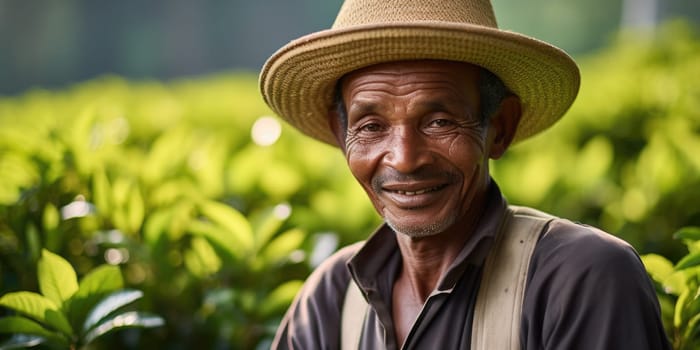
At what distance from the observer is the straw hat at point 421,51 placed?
2275 millimetres

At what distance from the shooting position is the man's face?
236 cm

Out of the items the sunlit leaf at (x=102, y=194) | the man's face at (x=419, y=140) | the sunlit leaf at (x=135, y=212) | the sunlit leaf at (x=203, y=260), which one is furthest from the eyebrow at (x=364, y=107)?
the sunlit leaf at (x=102, y=194)

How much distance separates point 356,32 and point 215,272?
134cm

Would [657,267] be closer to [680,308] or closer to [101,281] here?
[680,308]

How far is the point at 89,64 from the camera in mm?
15227

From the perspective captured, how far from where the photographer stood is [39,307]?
273 centimetres

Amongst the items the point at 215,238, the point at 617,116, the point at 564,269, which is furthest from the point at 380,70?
the point at 617,116

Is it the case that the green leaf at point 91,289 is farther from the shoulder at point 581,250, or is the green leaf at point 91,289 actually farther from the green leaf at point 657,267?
the green leaf at point 657,267

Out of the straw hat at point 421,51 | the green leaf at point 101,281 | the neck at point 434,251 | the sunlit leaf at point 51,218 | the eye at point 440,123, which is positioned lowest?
the neck at point 434,251

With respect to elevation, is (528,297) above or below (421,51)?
below

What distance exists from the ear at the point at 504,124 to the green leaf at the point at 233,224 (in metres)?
1.05

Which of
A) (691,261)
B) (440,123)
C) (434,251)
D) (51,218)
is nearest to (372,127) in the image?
(440,123)

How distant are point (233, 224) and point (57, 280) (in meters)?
0.71

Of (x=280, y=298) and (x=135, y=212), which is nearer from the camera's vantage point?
(x=280, y=298)
